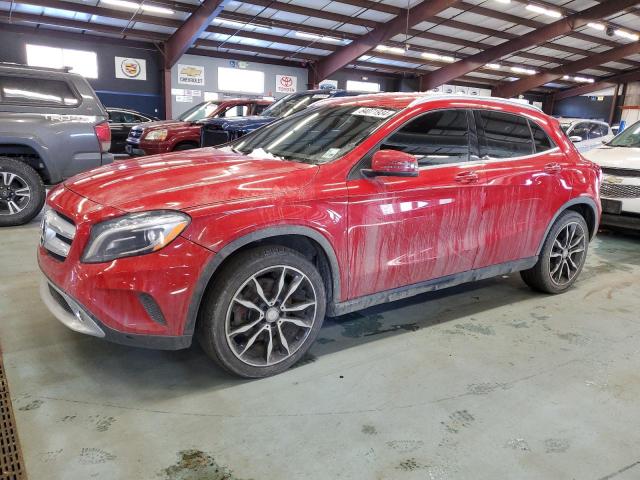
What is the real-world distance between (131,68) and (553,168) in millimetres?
17249

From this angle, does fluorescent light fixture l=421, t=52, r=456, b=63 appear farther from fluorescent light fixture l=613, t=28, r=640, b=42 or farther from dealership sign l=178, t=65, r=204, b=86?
dealership sign l=178, t=65, r=204, b=86

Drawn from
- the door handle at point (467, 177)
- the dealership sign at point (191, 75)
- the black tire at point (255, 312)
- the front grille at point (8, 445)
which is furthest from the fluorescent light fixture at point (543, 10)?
the front grille at point (8, 445)

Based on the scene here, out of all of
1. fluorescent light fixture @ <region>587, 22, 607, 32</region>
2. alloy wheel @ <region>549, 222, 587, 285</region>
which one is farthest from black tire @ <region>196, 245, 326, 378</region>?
fluorescent light fixture @ <region>587, 22, 607, 32</region>

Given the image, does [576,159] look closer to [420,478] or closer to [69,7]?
[420,478]

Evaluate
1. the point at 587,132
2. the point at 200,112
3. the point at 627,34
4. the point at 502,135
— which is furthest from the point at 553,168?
the point at 627,34

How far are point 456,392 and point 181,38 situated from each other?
16.5m

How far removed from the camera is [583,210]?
13.2 ft

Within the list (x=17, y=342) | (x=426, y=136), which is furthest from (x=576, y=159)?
(x=17, y=342)

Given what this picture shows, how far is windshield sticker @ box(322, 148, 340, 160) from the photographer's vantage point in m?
2.72

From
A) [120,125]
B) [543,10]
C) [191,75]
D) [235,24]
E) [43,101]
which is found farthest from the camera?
[191,75]

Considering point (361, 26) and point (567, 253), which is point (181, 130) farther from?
point (361, 26)

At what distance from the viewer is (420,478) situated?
1862 mm

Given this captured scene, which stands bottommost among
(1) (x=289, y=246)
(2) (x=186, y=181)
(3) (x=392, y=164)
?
(1) (x=289, y=246)

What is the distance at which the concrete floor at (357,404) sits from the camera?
1930mm
